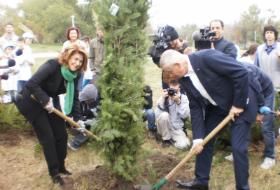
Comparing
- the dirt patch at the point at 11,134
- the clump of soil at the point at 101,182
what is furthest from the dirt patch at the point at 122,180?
the dirt patch at the point at 11,134

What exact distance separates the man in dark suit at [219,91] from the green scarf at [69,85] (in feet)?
3.99

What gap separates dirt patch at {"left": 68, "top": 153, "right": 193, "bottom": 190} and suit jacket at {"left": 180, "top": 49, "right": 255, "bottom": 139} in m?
0.99

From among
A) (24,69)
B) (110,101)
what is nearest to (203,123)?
(110,101)

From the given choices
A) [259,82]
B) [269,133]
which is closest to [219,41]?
[259,82]

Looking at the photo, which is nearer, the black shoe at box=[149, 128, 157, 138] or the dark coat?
the dark coat

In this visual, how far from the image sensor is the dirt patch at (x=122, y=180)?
14.8 ft

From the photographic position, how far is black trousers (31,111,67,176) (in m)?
4.54

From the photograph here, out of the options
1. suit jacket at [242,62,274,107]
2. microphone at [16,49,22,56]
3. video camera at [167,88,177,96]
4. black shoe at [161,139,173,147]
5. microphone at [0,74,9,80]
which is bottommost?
black shoe at [161,139,173,147]

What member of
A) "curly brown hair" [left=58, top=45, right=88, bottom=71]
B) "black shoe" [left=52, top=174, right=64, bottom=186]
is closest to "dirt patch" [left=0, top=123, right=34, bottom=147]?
"black shoe" [left=52, top=174, right=64, bottom=186]

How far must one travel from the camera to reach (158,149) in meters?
6.23

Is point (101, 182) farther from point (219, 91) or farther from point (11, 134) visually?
point (11, 134)

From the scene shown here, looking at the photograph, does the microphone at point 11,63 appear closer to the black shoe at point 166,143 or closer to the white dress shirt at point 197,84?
the black shoe at point 166,143

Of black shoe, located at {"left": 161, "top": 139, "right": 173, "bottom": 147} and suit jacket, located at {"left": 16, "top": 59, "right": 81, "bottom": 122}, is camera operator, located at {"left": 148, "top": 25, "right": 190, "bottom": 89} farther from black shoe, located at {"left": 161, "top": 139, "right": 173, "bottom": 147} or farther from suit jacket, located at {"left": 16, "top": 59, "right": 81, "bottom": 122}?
black shoe, located at {"left": 161, "top": 139, "right": 173, "bottom": 147}

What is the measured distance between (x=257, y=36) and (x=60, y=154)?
1496 inches
